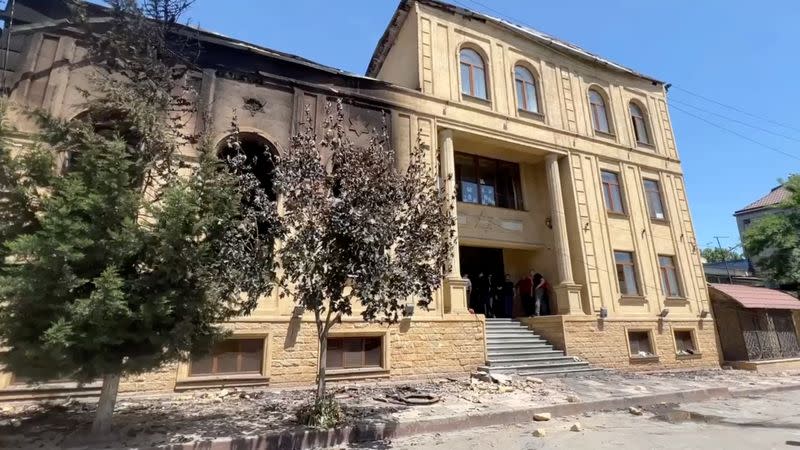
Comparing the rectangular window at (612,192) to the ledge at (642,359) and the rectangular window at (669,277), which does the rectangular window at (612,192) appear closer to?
the rectangular window at (669,277)

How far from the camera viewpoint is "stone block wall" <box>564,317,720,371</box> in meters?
13.9

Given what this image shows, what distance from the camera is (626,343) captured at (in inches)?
581

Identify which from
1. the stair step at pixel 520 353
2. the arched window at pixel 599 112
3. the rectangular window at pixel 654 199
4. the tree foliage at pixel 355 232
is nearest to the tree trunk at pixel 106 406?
the tree foliage at pixel 355 232

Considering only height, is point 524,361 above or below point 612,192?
below

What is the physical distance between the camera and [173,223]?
19.1 feet

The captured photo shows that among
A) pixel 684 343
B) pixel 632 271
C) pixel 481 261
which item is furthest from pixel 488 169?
pixel 684 343

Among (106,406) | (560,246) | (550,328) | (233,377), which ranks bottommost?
(106,406)

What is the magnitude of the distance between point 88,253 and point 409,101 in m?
10.2

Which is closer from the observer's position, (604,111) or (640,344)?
(640,344)

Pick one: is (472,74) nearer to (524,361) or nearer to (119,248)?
(524,361)

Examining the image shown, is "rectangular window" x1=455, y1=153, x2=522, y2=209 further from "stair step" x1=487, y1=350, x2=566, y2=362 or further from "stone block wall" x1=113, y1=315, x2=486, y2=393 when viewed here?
"stair step" x1=487, y1=350, x2=566, y2=362

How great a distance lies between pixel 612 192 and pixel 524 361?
862 centimetres

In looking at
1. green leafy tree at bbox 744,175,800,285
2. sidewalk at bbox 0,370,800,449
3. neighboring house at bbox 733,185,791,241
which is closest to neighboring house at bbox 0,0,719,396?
sidewalk at bbox 0,370,800,449

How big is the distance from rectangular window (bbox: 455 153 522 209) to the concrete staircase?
4711 mm
